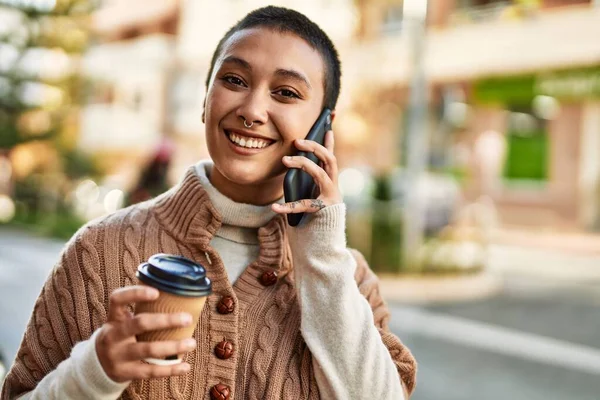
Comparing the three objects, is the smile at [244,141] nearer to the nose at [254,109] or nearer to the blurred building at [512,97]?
the nose at [254,109]

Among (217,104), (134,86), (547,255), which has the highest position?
(134,86)

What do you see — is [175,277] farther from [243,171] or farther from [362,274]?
[362,274]

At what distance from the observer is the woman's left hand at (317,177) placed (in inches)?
68.1

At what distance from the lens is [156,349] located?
1.35 metres

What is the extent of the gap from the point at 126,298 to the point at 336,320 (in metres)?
0.52

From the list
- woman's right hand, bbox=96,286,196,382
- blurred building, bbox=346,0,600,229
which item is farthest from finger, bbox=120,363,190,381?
blurred building, bbox=346,0,600,229

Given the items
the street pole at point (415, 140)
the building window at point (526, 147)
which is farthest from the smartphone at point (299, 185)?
the building window at point (526, 147)

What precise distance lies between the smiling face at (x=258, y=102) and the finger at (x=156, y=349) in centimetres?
51

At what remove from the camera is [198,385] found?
1.69 m

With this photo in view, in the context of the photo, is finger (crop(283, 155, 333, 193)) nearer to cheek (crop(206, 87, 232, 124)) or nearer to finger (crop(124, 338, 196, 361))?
cheek (crop(206, 87, 232, 124))

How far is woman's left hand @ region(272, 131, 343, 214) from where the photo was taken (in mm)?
1729

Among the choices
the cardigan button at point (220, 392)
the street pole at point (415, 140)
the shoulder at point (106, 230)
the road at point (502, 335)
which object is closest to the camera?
the cardigan button at point (220, 392)

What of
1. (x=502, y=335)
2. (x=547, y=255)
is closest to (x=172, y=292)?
(x=502, y=335)

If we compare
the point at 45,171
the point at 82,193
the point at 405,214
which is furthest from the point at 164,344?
the point at 45,171
